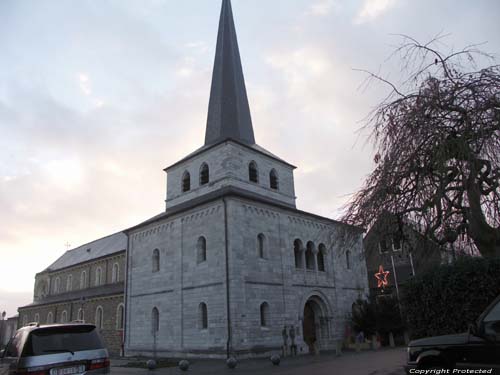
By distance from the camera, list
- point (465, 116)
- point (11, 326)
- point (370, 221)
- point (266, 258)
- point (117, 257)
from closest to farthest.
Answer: point (465, 116), point (370, 221), point (266, 258), point (117, 257), point (11, 326)

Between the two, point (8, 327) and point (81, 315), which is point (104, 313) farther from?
point (8, 327)

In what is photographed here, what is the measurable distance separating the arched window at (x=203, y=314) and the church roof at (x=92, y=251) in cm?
1716

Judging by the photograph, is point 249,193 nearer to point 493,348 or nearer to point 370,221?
point 370,221

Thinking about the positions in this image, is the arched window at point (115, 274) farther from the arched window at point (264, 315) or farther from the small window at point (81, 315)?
the arched window at point (264, 315)

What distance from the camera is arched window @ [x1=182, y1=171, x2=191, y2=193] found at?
2636 centimetres

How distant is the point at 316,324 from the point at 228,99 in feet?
51.9

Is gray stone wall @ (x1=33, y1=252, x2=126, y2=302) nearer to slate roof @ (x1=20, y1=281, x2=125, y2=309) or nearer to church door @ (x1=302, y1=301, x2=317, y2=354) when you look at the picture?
slate roof @ (x1=20, y1=281, x2=125, y2=309)

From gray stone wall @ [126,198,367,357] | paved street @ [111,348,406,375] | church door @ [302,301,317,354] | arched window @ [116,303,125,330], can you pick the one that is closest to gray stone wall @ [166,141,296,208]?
gray stone wall @ [126,198,367,357]

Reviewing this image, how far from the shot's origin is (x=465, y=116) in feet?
26.8

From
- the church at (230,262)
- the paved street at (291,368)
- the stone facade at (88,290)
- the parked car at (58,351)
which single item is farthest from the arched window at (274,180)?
the parked car at (58,351)

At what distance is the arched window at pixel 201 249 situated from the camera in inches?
867

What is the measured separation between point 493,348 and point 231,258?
15607 millimetres

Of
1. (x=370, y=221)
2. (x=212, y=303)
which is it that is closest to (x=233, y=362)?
(x=212, y=303)

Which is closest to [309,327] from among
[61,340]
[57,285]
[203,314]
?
[203,314]
